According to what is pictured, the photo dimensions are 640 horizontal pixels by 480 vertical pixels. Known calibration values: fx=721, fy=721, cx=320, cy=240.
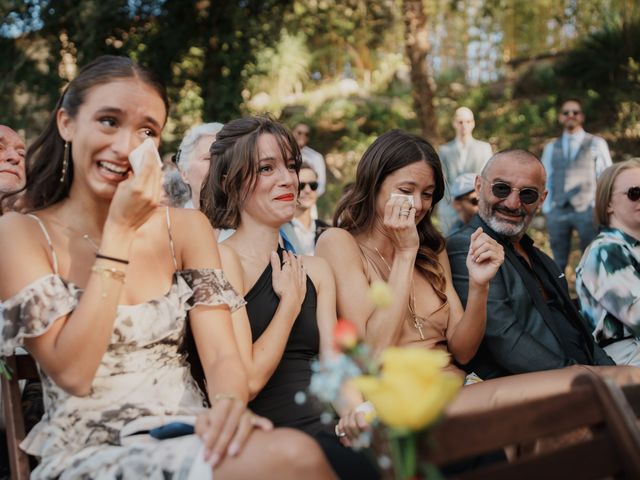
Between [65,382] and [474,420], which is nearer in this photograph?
[474,420]

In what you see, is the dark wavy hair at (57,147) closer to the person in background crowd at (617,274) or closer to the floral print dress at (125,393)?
the floral print dress at (125,393)

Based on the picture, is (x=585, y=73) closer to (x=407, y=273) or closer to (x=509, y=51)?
(x=509, y=51)

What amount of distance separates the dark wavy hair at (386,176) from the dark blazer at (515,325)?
196 mm

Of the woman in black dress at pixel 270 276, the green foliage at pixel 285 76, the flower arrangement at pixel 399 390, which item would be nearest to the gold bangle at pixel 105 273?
the woman in black dress at pixel 270 276

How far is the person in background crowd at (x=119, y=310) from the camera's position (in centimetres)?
194

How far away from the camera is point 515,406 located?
142 cm

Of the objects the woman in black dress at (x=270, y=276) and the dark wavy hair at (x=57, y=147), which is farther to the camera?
the woman in black dress at (x=270, y=276)

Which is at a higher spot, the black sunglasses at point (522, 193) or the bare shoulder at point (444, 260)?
the black sunglasses at point (522, 193)

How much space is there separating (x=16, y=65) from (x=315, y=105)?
9.32 metres

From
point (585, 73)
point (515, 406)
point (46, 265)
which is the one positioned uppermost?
point (585, 73)

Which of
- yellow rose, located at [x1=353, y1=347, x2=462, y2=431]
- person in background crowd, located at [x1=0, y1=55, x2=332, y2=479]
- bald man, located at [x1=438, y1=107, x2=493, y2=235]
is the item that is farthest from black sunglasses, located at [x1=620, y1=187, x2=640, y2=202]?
bald man, located at [x1=438, y1=107, x2=493, y2=235]

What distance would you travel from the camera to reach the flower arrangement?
45.5 inches

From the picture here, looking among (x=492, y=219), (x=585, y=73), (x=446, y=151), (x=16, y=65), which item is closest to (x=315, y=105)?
(x=585, y=73)

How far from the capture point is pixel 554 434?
1471 mm
